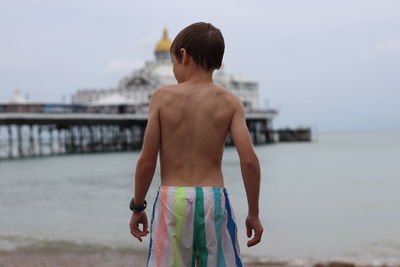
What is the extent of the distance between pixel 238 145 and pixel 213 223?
313 mm

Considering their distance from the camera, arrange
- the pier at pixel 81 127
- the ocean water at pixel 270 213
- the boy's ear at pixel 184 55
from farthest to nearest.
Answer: the pier at pixel 81 127 < the ocean water at pixel 270 213 < the boy's ear at pixel 184 55

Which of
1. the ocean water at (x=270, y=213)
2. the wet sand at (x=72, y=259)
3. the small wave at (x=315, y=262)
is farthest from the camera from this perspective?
the ocean water at (x=270, y=213)

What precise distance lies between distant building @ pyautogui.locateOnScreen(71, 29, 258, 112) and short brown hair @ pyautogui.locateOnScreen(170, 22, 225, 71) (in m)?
52.0

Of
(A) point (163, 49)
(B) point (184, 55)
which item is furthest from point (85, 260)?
(A) point (163, 49)

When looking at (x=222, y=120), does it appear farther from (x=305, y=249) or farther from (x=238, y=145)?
(x=305, y=249)

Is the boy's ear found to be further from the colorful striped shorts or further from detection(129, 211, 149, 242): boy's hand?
detection(129, 211, 149, 242): boy's hand

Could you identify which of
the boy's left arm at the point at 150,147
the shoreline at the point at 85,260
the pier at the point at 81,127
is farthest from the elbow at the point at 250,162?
the pier at the point at 81,127

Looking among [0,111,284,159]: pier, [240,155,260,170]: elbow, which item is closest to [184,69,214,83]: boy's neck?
[240,155,260,170]: elbow

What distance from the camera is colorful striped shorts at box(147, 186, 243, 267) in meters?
2.41

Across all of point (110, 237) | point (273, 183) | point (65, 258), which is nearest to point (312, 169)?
point (273, 183)

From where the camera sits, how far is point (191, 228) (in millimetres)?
2416

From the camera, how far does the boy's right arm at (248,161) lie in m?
2.44

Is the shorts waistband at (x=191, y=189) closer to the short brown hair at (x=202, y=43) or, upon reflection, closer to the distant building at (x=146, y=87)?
the short brown hair at (x=202, y=43)

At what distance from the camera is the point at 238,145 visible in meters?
2.45
